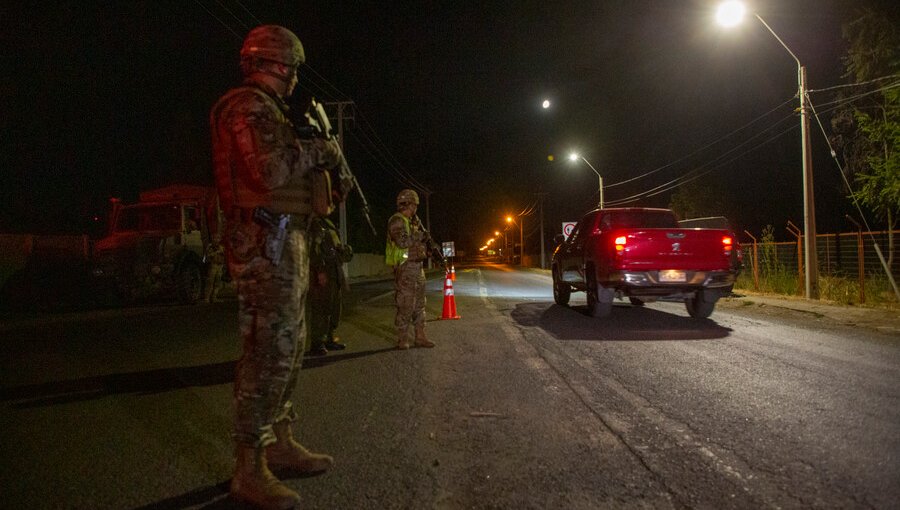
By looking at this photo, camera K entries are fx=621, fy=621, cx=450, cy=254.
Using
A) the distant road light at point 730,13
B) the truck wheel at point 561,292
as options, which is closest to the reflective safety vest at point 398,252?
the truck wheel at point 561,292

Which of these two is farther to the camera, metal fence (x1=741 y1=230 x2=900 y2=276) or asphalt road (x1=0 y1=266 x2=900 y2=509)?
metal fence (x1=741 y1=230 x2=900 y2=276)

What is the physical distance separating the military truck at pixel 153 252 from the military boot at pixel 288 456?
11272 millimetres

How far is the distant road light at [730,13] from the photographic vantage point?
13545 millimetres

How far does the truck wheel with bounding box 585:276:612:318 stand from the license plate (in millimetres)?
983

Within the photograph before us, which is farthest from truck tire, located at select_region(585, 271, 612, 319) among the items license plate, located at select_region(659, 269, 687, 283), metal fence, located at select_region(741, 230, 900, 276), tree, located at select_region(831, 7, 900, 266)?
metal fence, located at select_region(741, 230, 900, 276)

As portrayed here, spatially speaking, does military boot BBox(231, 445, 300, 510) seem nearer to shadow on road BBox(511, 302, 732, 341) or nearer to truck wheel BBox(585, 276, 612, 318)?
shadow on road BBox(511, 302, 732, 341)

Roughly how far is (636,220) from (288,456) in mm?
→ 9095

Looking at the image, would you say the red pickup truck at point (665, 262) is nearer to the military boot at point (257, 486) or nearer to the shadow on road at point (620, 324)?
the shadow on road at point (620, 324)

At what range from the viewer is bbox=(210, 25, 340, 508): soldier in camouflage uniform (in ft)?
9.33

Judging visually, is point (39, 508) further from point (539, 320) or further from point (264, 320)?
point (539, 320)

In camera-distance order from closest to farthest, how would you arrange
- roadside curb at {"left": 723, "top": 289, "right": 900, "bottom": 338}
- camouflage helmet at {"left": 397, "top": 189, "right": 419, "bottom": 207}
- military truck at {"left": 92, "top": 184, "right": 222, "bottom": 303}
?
1. camouflage helmet at {"left": 397, "top": 189, "right": 419, "bottom": 207}
2. roadside curb at {"left": 723, "top": 289, "right": 900, "bottom": 338}
3. military truck at {"left": 92, "top": 184, "right": 222, "bottom": 303}

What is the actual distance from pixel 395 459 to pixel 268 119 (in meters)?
1.93

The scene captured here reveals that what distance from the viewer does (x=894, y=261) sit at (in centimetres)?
1570

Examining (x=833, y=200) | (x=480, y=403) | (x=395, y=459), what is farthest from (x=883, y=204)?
(x=833, y=200)
